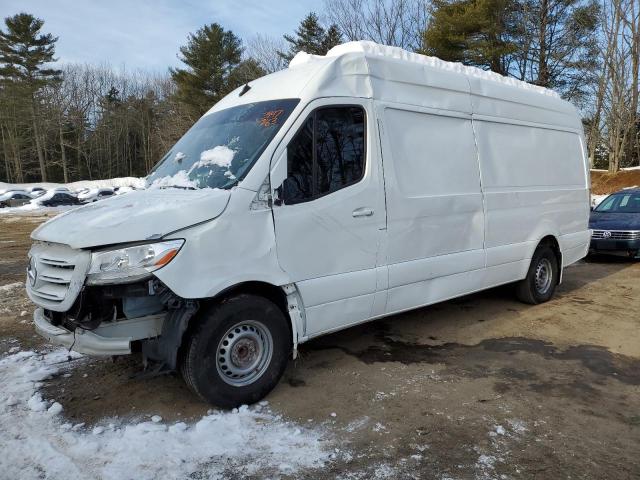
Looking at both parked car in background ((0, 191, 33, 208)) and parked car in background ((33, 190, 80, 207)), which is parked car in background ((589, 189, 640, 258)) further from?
parked car in background ((0, 191, 33, 208))

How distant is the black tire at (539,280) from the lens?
22.7ft

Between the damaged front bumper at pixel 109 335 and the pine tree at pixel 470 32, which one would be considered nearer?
the damaged front bumper at pixel 109 335

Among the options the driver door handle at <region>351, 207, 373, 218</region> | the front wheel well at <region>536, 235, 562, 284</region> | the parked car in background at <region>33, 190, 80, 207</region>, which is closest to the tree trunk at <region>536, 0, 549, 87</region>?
the front wheel well at <region>536, 235, 562, 284</region>

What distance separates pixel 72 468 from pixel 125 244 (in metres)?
1.44

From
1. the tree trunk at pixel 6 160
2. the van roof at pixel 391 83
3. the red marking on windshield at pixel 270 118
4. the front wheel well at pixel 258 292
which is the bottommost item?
the front wheel well at pixel 258 292

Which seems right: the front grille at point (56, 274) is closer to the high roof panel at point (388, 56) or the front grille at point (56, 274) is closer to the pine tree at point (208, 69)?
the high roof panel at point (388, 56)

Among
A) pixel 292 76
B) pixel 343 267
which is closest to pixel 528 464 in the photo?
pixel 343 267

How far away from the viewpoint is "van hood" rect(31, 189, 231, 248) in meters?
3.44

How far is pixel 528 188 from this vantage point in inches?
258

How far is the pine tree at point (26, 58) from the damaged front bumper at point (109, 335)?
6069 centimetres

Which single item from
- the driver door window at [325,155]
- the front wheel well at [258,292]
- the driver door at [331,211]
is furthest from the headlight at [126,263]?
the driver door window at [325,155]

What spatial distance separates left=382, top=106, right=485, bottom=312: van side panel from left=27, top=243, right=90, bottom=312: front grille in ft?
8.63

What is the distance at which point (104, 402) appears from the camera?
4141mm

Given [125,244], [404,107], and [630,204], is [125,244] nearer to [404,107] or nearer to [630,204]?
[404,107]
